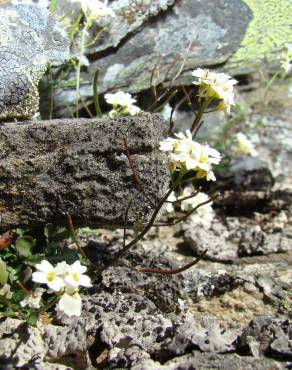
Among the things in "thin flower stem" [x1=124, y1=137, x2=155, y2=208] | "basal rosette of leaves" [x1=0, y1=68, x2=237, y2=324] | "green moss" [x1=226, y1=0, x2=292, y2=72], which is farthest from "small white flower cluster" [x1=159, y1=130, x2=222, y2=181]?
"green moss" [x1=226, y1=0, x2=292, y2=72]

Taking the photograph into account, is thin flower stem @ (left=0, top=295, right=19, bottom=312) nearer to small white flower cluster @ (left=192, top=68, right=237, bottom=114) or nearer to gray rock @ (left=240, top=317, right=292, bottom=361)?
gray rock @ (left=240, top=317, right=292, bottom=361)

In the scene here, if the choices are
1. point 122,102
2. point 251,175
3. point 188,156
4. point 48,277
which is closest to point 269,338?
point 188,156

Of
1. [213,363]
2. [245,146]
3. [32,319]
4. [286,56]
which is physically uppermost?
[286,56]

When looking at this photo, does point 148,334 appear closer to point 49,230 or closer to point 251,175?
point 49,230

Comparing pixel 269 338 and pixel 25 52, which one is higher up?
pixel 25 52

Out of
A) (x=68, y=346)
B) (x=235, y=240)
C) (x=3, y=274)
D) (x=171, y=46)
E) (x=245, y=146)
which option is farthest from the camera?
(x=245, y=146)

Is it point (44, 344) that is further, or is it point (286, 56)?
point (286, 56)

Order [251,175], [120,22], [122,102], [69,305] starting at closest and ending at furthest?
[69,305] → [122,102] → [120,22] → [251,175]
